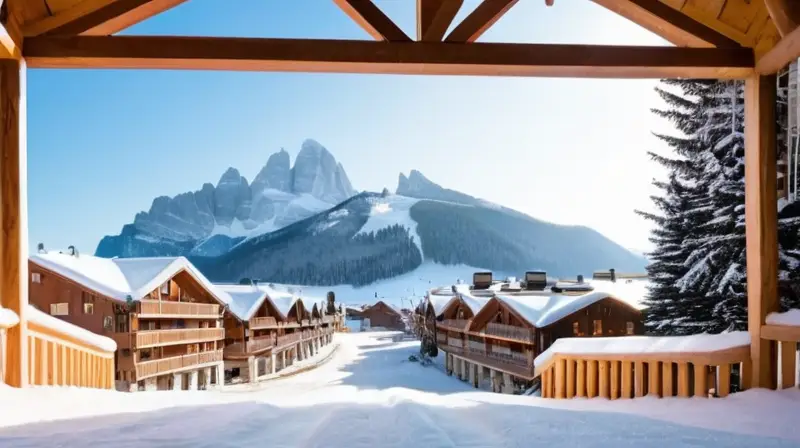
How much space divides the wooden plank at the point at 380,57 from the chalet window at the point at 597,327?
20.9m

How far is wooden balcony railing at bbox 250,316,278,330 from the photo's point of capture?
30.4 m

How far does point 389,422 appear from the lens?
298 centimetres

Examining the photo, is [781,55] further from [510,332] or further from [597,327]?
[510,332]

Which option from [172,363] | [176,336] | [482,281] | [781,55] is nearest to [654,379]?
[781,55]

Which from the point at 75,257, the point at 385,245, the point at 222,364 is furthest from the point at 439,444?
the point at 385,245

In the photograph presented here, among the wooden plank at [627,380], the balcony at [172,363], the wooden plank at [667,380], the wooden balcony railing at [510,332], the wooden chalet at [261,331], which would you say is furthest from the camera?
the wooden chalet at [261,331]

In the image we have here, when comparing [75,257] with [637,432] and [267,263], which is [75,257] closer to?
[637,432]

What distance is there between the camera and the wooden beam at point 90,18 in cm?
407

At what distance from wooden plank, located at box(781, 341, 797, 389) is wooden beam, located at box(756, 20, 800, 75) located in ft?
6.96

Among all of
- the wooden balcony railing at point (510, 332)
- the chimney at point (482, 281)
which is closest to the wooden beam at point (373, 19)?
the wooden balcony railing at point (510, 332)

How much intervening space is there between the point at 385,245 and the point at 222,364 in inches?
3977

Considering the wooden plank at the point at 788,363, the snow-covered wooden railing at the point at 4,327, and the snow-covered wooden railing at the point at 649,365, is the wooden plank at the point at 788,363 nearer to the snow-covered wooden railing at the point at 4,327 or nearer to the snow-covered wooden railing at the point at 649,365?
the snow-covered wooden railing at the point at 649,365

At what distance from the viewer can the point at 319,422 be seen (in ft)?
9.89

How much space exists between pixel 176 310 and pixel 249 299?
28.4 ft
